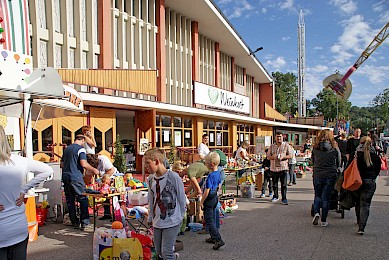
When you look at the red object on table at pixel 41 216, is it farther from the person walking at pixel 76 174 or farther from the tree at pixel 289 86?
the tree at pixel 289 86

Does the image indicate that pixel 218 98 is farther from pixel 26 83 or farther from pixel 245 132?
pixel 26 83

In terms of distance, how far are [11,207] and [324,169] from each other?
527 centimetres

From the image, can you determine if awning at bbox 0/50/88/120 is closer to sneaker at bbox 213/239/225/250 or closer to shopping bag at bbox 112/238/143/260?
shopping bag at bbox 112/238/143/260

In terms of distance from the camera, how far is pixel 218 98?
19641 mm

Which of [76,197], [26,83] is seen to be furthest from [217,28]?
[26,83]

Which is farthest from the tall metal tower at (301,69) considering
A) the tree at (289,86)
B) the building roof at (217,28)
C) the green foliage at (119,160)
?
A: the green foliage at (119,160)

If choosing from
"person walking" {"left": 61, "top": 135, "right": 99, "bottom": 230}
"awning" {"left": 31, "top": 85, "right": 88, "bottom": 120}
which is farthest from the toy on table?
"awning" {"left": 31, "top": 85, "right": 88, "bottom": 120}

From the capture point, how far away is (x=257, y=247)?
208 inches

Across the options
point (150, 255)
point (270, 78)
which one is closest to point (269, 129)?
point (270, 78)

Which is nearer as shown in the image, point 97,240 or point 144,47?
point 97,240

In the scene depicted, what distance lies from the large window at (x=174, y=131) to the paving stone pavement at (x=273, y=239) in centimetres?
807

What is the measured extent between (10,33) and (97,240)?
184 inches

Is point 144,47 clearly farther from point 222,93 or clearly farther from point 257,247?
point 257,247

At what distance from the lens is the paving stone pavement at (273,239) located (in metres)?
4.99
